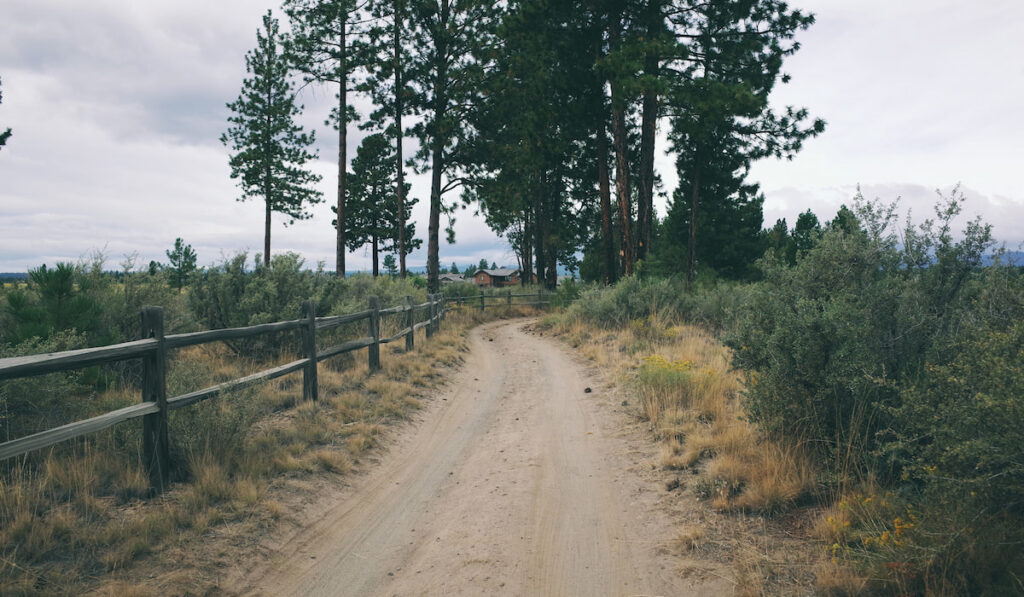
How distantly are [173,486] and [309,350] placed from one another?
2.95 metres

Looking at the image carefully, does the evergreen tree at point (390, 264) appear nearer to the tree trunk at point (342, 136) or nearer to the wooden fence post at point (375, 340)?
the tree trunk at point (342, 136)

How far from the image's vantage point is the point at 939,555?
2.87 meters

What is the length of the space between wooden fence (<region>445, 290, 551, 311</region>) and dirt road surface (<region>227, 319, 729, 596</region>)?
17832 mm

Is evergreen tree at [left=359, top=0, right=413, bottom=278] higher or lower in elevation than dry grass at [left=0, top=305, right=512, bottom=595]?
higher

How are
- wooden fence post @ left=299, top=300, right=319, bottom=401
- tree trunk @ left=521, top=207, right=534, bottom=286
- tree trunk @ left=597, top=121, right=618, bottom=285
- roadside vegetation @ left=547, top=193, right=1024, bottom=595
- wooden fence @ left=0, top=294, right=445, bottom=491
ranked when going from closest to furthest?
roadside vegetation @ left=547, top=193, right=1024, bottom=595 < wooden fence @ left=0, top=294, right=445, bottom=491 < wooden fence post @ left=299, top=300, right=319, bottom=401 < tree trunk @ left=597, top=121, right=618, bottom=285 < tree trunk @ left=521, top=207, right=534, bottom=286

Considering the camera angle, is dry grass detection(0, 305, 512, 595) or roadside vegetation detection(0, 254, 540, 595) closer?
dry grass detection(0, 305, 512, 595)

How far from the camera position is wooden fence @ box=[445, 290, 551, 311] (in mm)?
25531

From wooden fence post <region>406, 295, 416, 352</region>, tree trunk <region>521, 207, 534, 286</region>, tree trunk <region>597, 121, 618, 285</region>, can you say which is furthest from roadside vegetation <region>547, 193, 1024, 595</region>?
tree trunk <region>521, 207, 534, 286</region>

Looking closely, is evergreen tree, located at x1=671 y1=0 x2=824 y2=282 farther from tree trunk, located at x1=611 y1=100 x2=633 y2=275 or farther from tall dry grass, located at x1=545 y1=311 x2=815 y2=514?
tall dry grass, located at x1=545 y1=311 x2=815 y2=514

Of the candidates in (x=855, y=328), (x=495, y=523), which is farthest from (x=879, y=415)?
(x=495, y=523)

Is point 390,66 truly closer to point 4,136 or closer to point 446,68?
point 446,68

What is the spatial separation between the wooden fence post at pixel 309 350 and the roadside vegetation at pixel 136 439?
10.2 inches

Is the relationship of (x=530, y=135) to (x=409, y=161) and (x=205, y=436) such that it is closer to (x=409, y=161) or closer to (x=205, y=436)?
(x=409, y=161)

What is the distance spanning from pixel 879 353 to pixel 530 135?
59.3 ft
